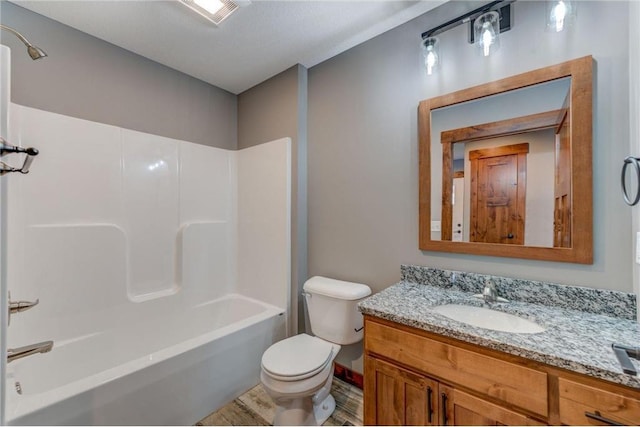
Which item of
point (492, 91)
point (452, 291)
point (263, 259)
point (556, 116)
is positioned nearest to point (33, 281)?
point (263, 259)

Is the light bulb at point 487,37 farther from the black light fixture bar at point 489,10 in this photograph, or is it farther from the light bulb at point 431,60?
the light bulb at point 431,60

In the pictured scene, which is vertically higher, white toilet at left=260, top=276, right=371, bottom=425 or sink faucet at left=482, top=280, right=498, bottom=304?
sink faucet at left=482, top=280, right=498, bottom=304

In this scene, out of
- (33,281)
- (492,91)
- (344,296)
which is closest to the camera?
(492,91)

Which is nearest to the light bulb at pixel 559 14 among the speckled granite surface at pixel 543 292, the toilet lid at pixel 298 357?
the speckled granite surface at pixel 543 292

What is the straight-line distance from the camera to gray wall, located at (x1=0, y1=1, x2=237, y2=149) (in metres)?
1.60

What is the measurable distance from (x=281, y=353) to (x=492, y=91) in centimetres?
185

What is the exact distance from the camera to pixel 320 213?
2.17m

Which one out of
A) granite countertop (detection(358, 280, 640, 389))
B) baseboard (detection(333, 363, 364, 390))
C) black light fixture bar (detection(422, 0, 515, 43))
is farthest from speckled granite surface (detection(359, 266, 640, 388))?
black light fixture bar (detection(422, 0, 515, 43))

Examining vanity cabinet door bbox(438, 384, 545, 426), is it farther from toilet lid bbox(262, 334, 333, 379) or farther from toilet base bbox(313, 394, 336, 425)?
toilet base bbox(313, 394, 336, 425)

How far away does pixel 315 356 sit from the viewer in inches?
63.1

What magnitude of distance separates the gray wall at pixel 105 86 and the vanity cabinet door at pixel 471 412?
2.47 metres

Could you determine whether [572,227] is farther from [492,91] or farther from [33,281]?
[33,281]

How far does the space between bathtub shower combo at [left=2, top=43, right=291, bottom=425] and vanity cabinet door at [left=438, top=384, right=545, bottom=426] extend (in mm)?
1304

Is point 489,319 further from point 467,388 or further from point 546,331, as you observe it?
point 467,388
